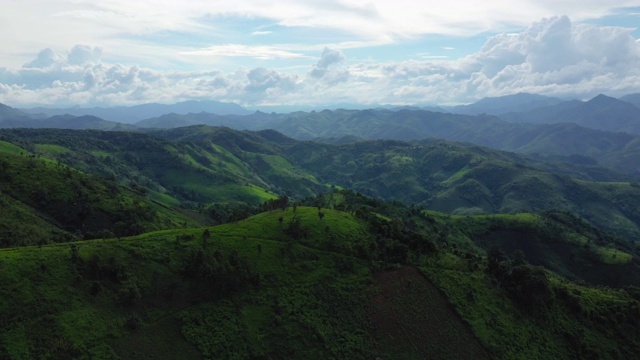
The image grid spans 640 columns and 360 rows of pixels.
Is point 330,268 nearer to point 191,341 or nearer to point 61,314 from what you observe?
point 191,341

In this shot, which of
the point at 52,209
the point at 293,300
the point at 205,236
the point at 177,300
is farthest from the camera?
the point at 52,209

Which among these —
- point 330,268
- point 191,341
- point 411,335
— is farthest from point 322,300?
point 191,341

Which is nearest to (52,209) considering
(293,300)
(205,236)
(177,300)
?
(205,236)

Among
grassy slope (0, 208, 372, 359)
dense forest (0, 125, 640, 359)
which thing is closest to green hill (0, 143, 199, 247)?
dense forest (0, 125, 640, 359)

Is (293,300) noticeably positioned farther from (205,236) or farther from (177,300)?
(205,236)

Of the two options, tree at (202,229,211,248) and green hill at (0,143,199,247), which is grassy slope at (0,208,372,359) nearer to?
tree at (202,229,211,248)

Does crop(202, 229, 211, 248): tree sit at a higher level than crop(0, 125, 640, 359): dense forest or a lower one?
higher

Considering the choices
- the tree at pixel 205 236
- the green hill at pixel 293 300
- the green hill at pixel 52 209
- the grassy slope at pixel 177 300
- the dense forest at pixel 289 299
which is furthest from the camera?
the green hill at pixel 52 209

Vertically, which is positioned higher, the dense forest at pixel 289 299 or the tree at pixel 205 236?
the tree at pixel 205 236

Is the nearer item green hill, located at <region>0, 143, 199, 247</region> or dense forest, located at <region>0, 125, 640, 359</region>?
dense forest, located at <region>0, 125, 640, 359</region>

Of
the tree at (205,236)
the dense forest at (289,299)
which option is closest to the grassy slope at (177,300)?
the dense forest at (289,299)

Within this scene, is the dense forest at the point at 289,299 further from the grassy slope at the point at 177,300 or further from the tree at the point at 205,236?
the tree at the point at 205,236

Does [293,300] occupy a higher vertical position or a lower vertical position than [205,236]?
lower
